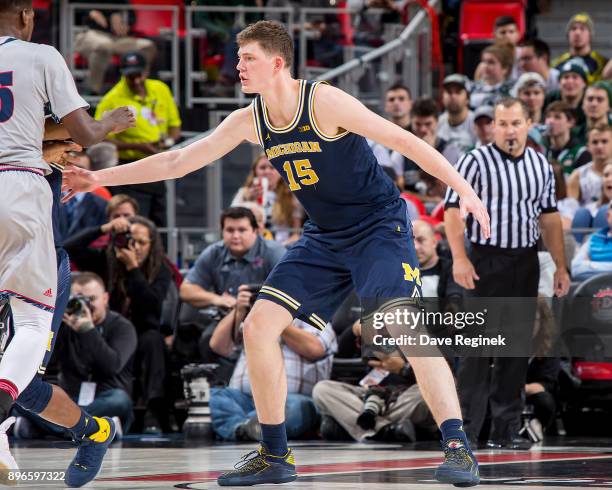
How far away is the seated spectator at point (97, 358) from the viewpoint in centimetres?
895

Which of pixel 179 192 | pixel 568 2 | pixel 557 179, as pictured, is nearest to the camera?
pixel 557 179

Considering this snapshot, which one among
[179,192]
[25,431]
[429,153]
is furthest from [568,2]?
[429,153]

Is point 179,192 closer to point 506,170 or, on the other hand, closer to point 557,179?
point 557,179

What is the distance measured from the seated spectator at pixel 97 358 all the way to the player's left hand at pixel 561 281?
3.09 metres

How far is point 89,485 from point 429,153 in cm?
207

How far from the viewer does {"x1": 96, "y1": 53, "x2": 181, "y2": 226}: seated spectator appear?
39.2ft

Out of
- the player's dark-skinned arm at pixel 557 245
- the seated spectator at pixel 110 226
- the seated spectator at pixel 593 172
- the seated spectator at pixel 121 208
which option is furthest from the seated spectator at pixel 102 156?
the player's dark-skinned arm at pixel 557 245

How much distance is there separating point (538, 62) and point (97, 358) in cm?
627

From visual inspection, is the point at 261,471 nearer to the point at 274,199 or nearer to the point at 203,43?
the point at 274,199

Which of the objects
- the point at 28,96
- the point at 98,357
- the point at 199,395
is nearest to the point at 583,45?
the point at 199,395

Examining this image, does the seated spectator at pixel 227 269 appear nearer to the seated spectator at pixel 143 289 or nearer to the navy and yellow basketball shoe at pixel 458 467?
the seated spectator at pixel 143 289

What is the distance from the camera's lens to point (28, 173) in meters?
5.37

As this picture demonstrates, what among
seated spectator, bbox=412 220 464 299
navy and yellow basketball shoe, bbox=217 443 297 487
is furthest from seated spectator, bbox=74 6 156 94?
navy and yellow basketball shoe, bbox=217 443 297 487

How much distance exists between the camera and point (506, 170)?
26.7ft
